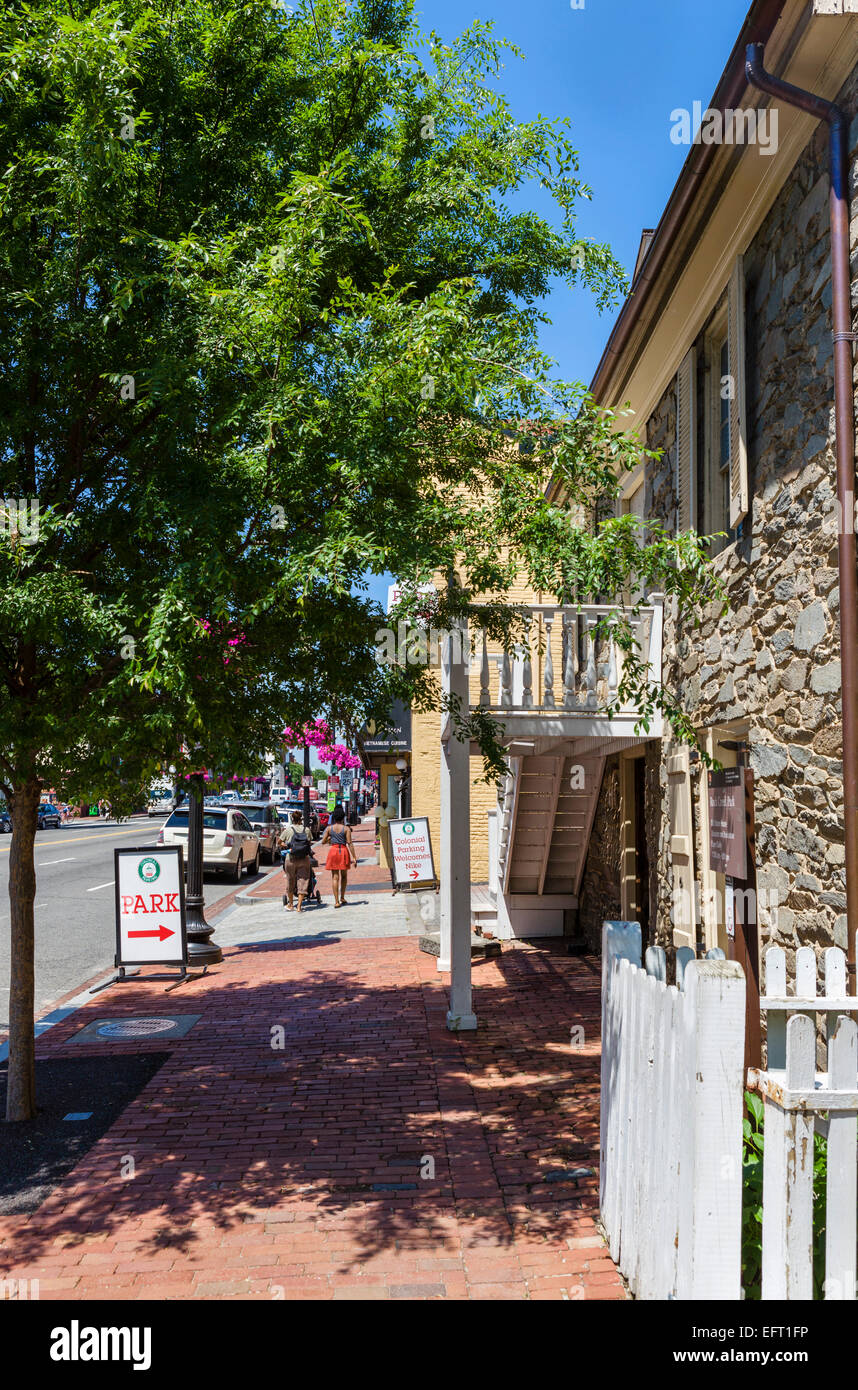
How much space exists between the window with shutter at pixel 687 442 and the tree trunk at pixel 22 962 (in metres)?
5.07

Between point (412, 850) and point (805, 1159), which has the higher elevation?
point (805, 1159)

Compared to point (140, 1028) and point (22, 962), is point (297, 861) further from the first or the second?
point (22, 962)

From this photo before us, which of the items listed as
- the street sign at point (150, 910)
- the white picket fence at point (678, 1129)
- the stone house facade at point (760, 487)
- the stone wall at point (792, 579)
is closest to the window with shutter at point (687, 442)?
the stone house facade at point (760, 487)

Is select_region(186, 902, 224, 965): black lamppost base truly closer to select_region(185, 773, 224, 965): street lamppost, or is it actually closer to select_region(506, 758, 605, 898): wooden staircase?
select_region(185, 773, 224, 965): street lamppost

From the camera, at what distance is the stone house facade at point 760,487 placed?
5453mm

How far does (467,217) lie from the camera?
7.34 m

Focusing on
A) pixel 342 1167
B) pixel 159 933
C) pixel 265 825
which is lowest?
pixel 265 825

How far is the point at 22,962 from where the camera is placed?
658 cm

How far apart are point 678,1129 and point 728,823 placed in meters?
3.95

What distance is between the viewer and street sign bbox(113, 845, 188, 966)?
1106cm

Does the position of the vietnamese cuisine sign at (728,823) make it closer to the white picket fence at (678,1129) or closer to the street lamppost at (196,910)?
the white picket fence at (678,1129)

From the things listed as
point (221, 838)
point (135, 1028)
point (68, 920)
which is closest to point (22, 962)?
point (135, 1028)
